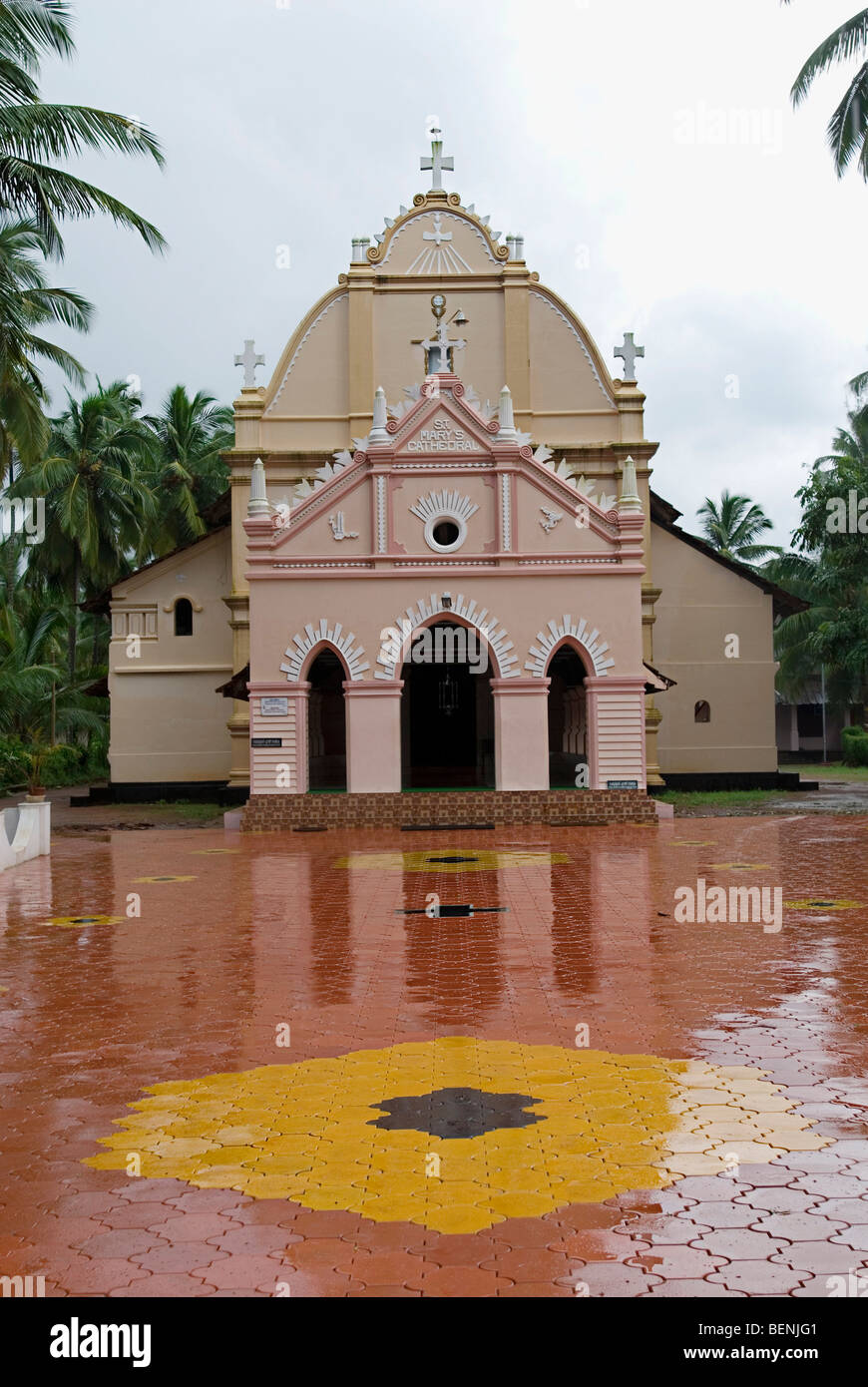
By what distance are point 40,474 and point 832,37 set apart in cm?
2318

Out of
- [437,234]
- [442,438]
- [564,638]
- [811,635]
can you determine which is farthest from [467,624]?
[811,635]

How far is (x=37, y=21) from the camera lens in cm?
1841

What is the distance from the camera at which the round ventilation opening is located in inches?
965

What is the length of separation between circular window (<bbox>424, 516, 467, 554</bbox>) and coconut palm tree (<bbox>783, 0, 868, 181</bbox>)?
949 centimetres

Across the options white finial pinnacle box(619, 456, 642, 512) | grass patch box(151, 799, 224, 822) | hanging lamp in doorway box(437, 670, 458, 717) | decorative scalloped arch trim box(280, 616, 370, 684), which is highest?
white finial pinnacle box(619, 456, 642, 512)

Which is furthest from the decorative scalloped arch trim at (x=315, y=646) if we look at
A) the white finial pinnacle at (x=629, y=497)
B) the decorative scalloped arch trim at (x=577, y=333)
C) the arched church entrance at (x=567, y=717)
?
the decorative scalloped arch trim at (x=577, y=333)

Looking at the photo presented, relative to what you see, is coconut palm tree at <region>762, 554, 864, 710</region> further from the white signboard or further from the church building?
the white signboard

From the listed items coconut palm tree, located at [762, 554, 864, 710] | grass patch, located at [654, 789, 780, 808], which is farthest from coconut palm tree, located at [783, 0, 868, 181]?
coconut palm tree, located at [762, 554, 864, 710]

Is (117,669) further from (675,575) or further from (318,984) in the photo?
(318,984)

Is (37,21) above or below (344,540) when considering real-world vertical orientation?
above

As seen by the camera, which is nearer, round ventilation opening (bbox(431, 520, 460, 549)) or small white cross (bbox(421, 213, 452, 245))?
round ventilation opening (bbox(431, 520, 460, 549))

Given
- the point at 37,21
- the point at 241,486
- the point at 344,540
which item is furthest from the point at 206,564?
the point at 37,21

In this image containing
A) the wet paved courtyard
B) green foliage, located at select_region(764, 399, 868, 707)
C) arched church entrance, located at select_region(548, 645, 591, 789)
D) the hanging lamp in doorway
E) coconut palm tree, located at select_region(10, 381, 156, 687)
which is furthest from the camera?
green foliage, located at select_region(764, 399, 868, 707)

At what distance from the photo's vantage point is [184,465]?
45.3m
